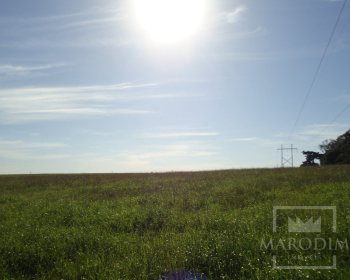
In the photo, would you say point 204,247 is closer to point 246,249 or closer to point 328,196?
point 246,249

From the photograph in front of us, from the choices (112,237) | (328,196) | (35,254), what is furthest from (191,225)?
(328,196)

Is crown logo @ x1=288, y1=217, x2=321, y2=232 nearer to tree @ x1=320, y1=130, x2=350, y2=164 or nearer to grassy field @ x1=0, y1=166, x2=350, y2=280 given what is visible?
grassy field @ x1=0, y1=166, x2=350, y2=280

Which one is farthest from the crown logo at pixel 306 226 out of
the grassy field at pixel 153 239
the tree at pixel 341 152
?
the tree at pixel 341 152

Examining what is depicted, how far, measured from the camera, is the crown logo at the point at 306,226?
432 inches

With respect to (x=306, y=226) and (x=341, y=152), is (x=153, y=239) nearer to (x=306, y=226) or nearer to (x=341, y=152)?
(x=306, y=226)

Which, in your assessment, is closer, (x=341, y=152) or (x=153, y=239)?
(x=153, y=239)

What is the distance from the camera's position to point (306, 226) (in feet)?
37.2

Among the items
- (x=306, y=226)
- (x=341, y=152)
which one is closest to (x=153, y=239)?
(x=306, y=226)

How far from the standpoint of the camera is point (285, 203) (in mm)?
16031

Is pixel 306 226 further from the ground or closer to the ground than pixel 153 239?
further from the ground

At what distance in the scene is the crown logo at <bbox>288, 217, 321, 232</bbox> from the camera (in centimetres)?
1096

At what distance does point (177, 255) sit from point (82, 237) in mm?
4000

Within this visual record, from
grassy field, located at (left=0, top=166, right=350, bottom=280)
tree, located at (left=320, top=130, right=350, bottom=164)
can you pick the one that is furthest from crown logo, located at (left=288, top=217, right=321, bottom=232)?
tree, located at (left=320, top=130, right=350, bottom=164)

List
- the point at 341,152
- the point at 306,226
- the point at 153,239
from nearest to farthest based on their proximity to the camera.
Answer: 1. the point at 306,226
2. the point at 153,239
3. the point at 341,152
